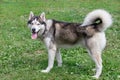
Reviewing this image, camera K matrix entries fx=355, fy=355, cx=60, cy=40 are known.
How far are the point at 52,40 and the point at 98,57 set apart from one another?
0.98 m

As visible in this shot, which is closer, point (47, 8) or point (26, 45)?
point (26, 45)

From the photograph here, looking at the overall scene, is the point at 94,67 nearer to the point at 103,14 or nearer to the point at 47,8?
the point at 103,14

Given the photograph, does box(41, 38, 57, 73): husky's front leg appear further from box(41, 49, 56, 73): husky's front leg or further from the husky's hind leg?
the husky's hind leg

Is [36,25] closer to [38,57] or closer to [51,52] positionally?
[51,52]

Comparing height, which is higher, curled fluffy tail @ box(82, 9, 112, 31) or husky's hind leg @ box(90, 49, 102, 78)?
curled fluffy tail @ box(82, 9, 112, 31)

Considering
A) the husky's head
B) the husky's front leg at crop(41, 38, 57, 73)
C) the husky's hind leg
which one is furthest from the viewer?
the husky's front leg at crop(41, 38, 57, 73)

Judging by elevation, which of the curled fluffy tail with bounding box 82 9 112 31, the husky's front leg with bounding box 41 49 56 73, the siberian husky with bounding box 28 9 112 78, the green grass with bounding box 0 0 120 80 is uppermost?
the curled fluffy tail with bounding box 82 9 112 31

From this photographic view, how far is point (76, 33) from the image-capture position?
6879mm

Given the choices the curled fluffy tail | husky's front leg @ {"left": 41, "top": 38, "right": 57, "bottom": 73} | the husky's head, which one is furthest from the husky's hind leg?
the husky's head

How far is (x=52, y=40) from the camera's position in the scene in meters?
7.01

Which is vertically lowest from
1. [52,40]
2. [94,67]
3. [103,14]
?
[94,67]

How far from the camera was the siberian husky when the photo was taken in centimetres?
669

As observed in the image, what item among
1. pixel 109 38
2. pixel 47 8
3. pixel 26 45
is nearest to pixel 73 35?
pixel 26 45

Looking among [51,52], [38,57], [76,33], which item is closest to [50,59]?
[51,52]
